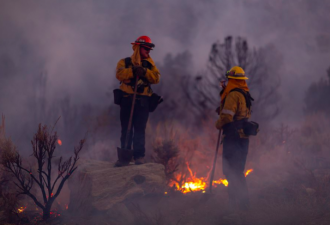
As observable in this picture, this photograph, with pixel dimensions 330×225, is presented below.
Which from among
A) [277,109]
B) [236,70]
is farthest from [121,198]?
[277,109]

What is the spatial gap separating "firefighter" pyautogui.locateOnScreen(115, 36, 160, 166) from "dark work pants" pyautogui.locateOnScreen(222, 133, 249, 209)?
1.44 metres

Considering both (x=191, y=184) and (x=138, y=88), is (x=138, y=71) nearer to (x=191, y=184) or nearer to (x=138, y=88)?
(x=138, y=88)

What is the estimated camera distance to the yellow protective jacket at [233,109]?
181 inches

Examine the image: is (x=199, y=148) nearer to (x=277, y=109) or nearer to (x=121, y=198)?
(x=121, y=198)

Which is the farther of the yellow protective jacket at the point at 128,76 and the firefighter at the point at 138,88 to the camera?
the firefighter at the point at 138,88

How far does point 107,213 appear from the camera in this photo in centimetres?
450

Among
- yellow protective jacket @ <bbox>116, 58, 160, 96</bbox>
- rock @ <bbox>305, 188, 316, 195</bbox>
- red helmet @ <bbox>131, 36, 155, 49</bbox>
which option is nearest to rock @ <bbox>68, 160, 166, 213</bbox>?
yellow protective jacket @ <bbox>116, 58, 160, 96</bbox>

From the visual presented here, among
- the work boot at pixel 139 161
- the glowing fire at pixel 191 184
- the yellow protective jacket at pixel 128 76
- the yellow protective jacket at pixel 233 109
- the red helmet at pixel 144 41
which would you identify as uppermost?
the red helmet at pixel 144 41

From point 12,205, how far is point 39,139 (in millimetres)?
1020

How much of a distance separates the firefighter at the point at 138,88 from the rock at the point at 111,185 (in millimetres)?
245

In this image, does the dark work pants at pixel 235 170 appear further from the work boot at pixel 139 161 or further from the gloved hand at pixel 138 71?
the gloved hand at pixel 138 71

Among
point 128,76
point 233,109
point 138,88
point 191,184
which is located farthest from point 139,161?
point 233,109

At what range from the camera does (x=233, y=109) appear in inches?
182

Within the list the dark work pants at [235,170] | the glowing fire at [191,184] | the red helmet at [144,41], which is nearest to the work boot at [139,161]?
the glowing fire at [191,184]
